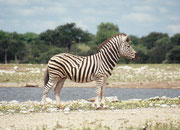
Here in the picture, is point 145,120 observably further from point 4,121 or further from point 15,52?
point 15,52

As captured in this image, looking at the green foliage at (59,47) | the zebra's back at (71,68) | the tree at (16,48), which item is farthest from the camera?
the green foliage at (59,47)

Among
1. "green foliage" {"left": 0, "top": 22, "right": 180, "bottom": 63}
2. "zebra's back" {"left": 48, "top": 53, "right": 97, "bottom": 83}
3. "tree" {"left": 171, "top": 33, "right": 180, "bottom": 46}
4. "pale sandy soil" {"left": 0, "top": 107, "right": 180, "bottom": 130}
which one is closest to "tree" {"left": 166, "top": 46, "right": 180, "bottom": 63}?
"green foliage" {"left": 0, "top": 22, "right": 180, "bottom": 63}

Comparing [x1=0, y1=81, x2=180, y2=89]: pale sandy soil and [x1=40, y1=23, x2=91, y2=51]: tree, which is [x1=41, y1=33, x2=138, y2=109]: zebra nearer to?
[x1=0, y1=81, x2=180, y2=89]: pale sandy soil

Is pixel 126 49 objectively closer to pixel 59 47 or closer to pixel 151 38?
pixel 59 47

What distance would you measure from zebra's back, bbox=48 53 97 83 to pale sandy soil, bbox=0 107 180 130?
4.62ft

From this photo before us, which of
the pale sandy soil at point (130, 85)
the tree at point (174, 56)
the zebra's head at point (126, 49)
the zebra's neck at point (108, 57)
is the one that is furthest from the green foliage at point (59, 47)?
the zebra's head at point (126, 49)

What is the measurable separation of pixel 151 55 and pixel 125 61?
8124 mm

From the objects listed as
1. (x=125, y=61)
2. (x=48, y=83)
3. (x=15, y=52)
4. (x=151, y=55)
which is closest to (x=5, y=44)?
(x=15, y=52)

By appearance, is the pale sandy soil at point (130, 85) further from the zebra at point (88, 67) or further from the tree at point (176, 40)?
the tree at point (176, 40)

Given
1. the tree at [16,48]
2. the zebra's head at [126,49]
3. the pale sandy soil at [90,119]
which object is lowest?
the pale sandy soil at [90,119]

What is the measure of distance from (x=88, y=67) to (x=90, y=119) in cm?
247

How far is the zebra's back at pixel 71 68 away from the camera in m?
11.2

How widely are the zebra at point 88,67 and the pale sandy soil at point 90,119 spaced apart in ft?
4.00

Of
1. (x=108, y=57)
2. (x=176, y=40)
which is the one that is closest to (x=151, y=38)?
(x=176, y=40)
